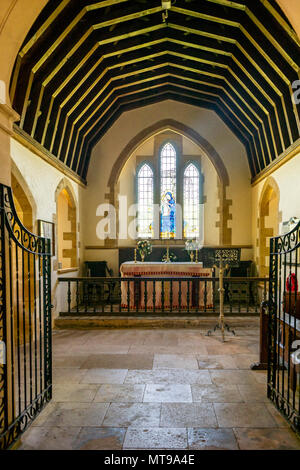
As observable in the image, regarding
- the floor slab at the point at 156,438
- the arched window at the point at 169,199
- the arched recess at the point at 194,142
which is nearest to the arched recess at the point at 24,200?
the arched recess at the point at 194,142

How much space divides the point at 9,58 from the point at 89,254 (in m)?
6.73

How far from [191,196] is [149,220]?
140cm

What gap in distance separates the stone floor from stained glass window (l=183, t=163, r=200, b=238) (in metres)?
4.89

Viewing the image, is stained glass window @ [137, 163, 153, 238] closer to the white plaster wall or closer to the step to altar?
the white plaster wall

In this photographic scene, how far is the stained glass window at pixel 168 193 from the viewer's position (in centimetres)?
946

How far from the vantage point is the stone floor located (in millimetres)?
2393

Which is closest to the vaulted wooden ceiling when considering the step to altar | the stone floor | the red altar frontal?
the red altar frontal

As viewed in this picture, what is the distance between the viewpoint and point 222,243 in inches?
348

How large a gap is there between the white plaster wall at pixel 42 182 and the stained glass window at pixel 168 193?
3.28m

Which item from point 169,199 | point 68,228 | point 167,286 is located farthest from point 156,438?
point 169,199

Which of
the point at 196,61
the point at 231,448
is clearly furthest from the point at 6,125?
the point at 196,61

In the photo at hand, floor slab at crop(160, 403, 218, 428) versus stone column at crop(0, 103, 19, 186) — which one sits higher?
stone column at crop(0, 103, 19, 186)

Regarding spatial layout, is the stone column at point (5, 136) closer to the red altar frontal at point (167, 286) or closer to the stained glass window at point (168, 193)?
the red altar frontal at point (167, 286)

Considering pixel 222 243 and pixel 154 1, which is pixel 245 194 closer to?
pixel 222 243
